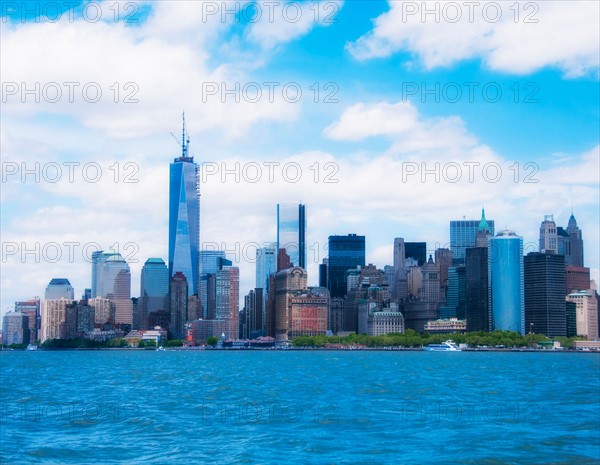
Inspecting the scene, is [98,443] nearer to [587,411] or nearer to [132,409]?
[132,409]

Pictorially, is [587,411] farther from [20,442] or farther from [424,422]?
[20,442]

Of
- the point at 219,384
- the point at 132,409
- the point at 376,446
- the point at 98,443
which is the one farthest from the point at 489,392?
the point at 98,443

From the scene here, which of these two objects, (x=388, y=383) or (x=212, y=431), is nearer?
(x=212, y=431)

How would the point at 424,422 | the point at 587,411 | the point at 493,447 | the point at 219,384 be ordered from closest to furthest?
the point at 493,447
the point at 424,422
the point at 587,411
the point at 219,384

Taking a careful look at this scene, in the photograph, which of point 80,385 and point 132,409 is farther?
point 80,385

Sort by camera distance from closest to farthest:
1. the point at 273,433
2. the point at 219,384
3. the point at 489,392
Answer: the point at 273,433, the point at 489,392, the point at 219,384

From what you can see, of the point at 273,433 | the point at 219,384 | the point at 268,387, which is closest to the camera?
the point at 273,433

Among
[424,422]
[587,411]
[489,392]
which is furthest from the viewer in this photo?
[489,392]

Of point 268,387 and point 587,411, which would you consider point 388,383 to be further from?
point 587,411

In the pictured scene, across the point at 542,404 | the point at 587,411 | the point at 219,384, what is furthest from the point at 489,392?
the point at 219,384
